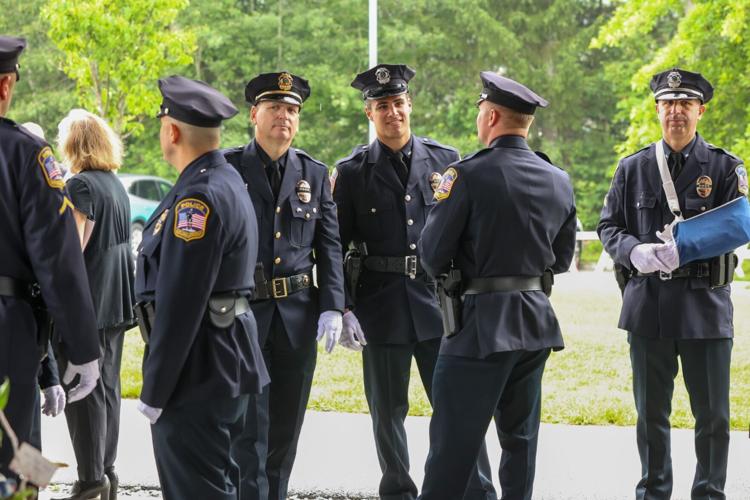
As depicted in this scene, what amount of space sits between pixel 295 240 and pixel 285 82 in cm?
66

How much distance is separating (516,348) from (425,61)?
23992 mm

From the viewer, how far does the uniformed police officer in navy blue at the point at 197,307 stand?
3.44m

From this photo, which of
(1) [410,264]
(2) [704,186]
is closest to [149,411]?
(1) [410,264]

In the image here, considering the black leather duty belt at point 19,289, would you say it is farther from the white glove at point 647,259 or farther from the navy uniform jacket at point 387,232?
the white glove at point 647,259

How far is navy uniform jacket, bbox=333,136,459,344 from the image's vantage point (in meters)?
4.96

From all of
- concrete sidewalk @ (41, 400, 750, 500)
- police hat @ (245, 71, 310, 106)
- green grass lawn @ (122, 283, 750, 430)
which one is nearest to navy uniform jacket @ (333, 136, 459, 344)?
police hat @ (245, 71, 310, 106)

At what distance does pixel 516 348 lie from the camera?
4.00m

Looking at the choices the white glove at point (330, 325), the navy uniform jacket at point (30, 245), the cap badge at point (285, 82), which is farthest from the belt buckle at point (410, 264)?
the navy uniform jacket at point (30, 245)

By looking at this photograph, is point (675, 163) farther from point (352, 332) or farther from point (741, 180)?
point (352, 332)

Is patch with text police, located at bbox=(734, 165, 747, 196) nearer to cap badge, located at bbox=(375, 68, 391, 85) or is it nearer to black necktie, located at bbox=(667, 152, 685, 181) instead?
black necktie, located at bbox=(667, 152, 685, 181)

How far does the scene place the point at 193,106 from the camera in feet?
11.7

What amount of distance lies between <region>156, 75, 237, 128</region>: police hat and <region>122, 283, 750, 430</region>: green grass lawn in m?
4.42

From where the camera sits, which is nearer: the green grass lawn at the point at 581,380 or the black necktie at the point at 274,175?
the black necktie at the point at 274,175

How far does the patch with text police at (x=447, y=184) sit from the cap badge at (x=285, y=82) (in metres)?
0.99
